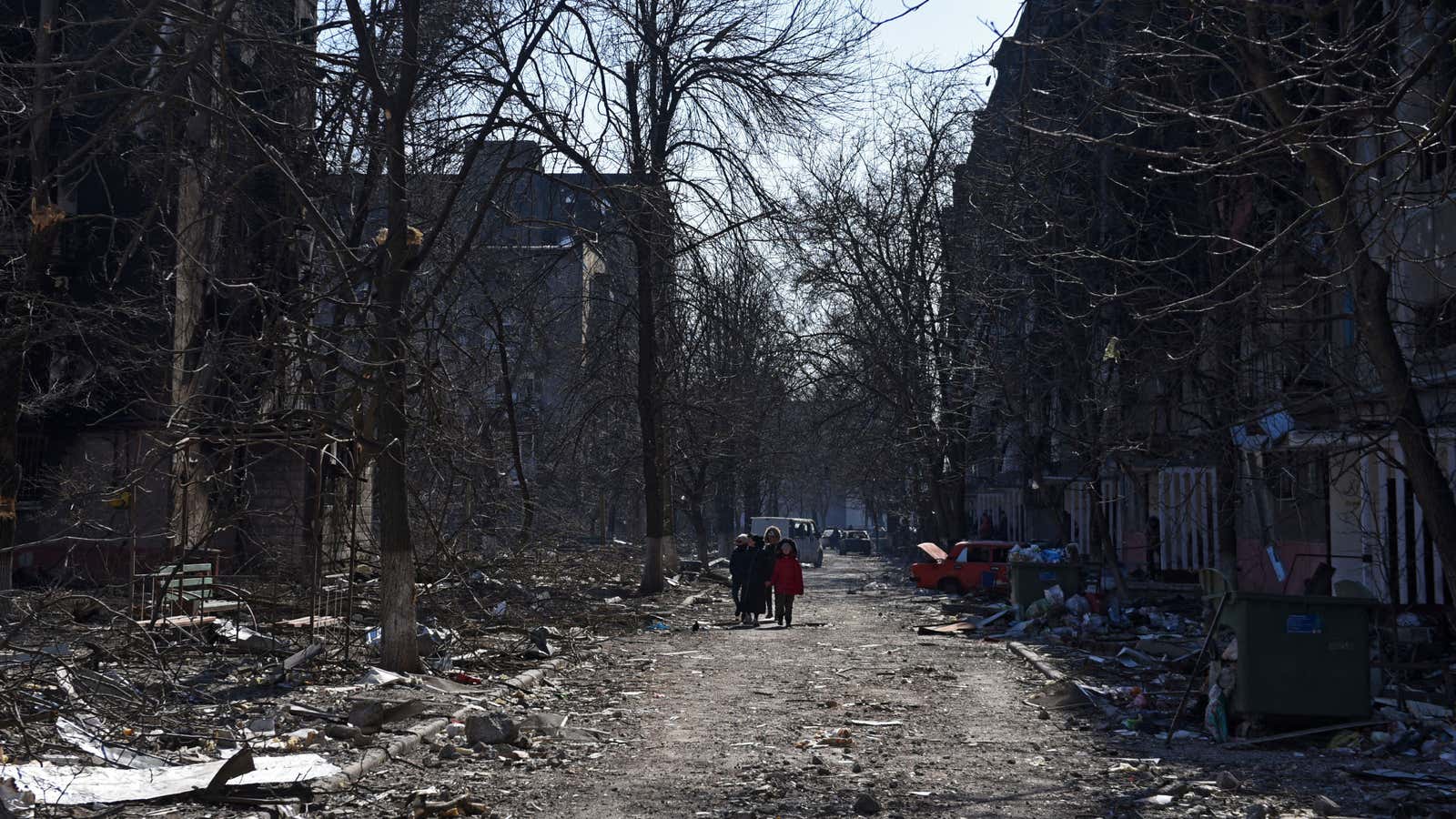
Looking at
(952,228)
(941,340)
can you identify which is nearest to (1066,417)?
(941,340)

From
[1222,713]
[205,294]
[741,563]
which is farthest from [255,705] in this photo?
[741,563]

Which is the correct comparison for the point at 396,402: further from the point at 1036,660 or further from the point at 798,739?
the point at 1036,660

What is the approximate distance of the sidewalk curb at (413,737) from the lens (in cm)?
803

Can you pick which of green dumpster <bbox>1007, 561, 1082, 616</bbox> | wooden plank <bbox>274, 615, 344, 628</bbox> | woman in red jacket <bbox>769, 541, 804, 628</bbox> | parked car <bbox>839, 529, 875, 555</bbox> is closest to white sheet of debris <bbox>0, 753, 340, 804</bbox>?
wooden plank <bbox>274, 615, 344, 628</bbox>

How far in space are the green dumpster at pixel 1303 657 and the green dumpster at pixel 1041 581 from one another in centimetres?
1224

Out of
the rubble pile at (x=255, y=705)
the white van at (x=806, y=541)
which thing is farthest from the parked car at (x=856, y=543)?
the rubble pile at (x=255, y=705)

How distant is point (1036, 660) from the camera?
657 inches

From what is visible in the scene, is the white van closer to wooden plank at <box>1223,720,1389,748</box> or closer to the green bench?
the green bench

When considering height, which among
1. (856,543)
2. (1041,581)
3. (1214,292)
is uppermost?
(1214,292)

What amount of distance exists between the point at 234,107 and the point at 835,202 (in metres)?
27.3

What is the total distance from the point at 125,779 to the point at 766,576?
643 inches

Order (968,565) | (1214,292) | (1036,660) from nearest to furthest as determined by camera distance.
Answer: (1214,292) → (1036,660) → (968,565)

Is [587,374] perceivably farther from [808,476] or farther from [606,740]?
[808,476]

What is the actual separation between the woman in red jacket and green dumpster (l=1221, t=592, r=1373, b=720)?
489 inches
